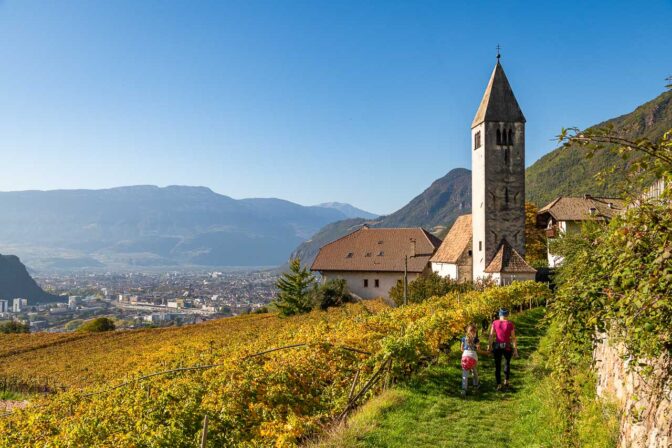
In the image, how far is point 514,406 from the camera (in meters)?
10.8

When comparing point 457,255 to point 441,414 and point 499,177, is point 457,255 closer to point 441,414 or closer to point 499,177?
point 499,177

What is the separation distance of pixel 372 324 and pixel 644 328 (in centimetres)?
1088

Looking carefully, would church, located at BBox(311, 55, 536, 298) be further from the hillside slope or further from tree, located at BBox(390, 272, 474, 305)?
the hillside slope

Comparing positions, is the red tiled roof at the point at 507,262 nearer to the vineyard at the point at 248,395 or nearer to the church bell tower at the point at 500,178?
the church bell tower at the point at 500,178

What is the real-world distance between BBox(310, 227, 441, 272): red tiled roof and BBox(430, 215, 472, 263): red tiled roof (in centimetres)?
486

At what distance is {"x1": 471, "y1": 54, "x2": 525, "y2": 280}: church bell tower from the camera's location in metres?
40.7

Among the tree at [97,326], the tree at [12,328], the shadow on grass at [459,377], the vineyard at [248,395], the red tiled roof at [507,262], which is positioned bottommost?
the tree at [12,328]

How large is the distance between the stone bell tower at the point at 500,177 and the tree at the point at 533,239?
14.1 m

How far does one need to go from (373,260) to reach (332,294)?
914 cm

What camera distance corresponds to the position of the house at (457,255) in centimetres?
4591

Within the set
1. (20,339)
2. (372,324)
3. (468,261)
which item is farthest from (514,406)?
(20,339)

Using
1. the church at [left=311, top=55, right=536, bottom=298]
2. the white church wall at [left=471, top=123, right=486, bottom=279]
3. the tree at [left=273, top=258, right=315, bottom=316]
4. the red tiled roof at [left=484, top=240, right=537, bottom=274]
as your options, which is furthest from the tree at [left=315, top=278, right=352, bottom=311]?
the red tiled roof at [left=484, top=240, right=537, bottom=274]

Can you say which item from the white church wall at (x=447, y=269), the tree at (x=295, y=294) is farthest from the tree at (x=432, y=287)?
the tree at (x=295, y=294)

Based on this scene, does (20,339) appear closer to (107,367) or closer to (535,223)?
(107,367)
